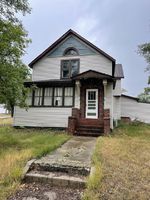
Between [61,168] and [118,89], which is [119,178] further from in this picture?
[118,89]

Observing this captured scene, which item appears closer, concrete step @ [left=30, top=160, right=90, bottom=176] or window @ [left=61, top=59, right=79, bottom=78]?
concrete step @ [left=30, top=160, right=90, bottom=176]

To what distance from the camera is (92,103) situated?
1441cm

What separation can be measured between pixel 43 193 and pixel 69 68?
41.4 ft

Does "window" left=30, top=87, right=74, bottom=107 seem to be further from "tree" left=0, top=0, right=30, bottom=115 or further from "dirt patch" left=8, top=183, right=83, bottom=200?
"dirt patch" left=8, top=183, right=83, bottom=200

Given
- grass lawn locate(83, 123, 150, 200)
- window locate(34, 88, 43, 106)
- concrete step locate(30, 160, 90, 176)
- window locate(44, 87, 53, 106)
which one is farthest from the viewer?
window locate(34, 88, 43, 106)

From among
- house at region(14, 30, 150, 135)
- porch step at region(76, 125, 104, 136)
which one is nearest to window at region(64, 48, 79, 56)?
house at region(14, 30, 150, 135)

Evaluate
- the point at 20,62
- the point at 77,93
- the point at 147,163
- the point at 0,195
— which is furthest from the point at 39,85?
the point at 0,195

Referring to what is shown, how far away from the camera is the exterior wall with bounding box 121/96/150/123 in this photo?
20.0 m

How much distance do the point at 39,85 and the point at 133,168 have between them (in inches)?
431

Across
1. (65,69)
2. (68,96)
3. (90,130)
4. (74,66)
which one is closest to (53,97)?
(68,96)

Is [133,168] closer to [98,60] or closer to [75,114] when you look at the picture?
A: [75,114]

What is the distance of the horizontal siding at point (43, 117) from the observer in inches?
577

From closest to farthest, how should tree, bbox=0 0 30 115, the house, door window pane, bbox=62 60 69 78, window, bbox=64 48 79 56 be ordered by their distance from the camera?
tree, bbox=0 0 30 115
the house
door window pane, bbox=62 60 69 78
window, bbox=64 48 79 56

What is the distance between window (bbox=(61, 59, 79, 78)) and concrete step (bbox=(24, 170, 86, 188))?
11.6m
